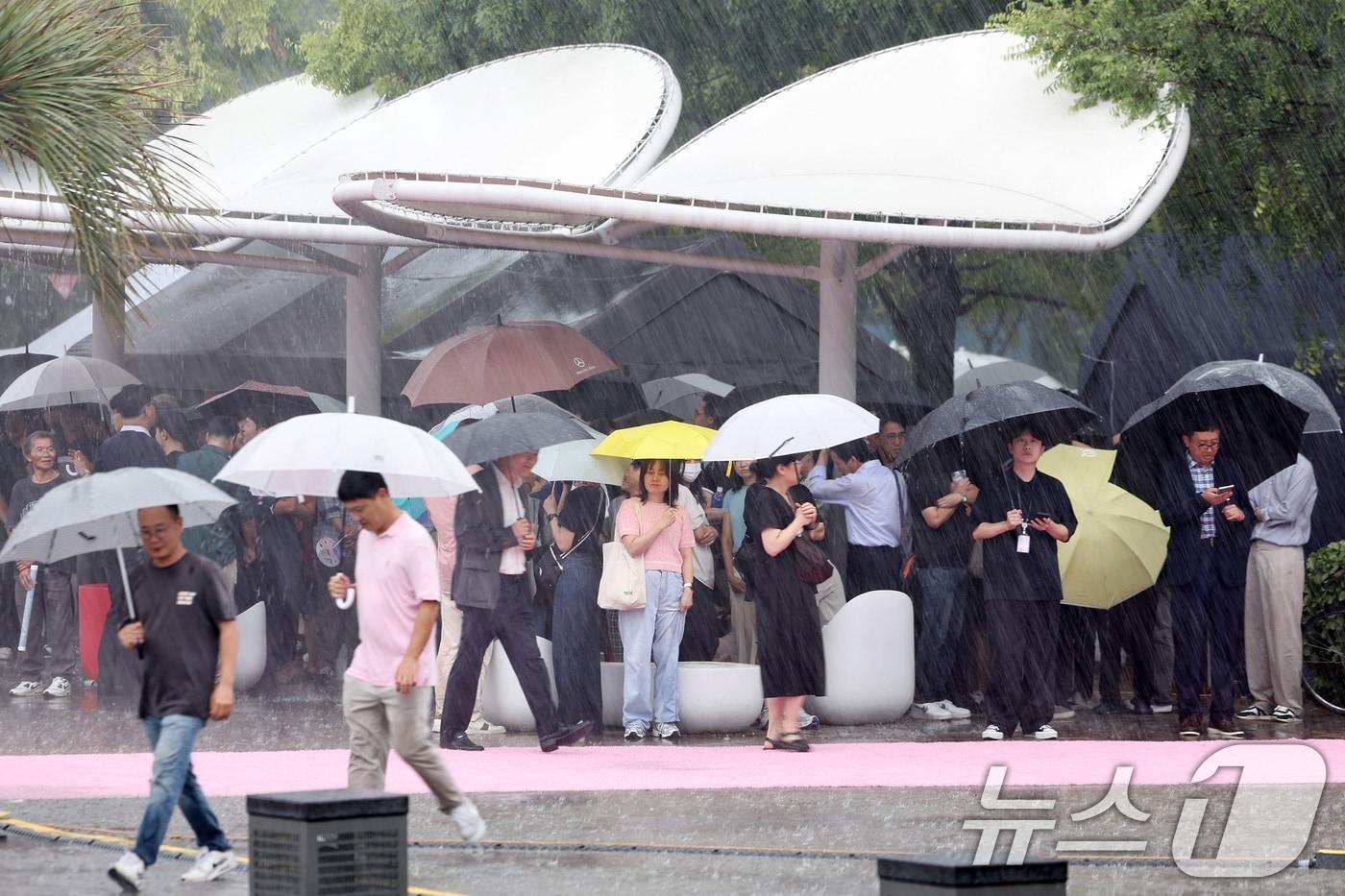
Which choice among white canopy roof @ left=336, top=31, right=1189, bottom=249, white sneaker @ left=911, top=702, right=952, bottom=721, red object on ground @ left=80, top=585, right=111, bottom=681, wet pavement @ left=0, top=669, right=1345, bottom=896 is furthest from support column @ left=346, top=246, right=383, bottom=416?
wet pavement @ left=0, top=669, right=1345, bottom=896

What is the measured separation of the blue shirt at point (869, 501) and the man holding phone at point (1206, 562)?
1.92m

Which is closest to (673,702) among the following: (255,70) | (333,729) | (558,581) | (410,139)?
(558,581)

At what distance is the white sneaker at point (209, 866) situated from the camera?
8.09 metres

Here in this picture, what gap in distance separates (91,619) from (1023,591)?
22.6 feet

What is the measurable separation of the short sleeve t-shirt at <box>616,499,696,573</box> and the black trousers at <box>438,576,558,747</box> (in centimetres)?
107

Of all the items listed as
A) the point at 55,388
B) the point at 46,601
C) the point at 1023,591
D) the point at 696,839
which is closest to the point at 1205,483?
the point at 1023,591

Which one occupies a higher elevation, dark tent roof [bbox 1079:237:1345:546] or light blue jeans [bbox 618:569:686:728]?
dark tent roof [bbox 1079:237:1345:546]

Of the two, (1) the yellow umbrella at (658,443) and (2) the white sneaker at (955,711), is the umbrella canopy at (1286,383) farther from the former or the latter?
(1) the yellow umbrella at (658,443)

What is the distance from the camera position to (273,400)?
18.4 m

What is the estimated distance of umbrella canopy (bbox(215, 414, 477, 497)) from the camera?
9367mm

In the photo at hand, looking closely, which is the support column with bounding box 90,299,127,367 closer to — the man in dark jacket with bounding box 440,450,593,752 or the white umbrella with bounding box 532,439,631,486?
the white umbrella with bounding box 532,439,631,486

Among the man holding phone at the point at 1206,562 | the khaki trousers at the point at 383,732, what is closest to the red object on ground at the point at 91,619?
the khaki trousers at the point at 383,732

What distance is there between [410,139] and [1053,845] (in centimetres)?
1433

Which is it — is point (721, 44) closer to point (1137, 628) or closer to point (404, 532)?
point (1137, 628)
